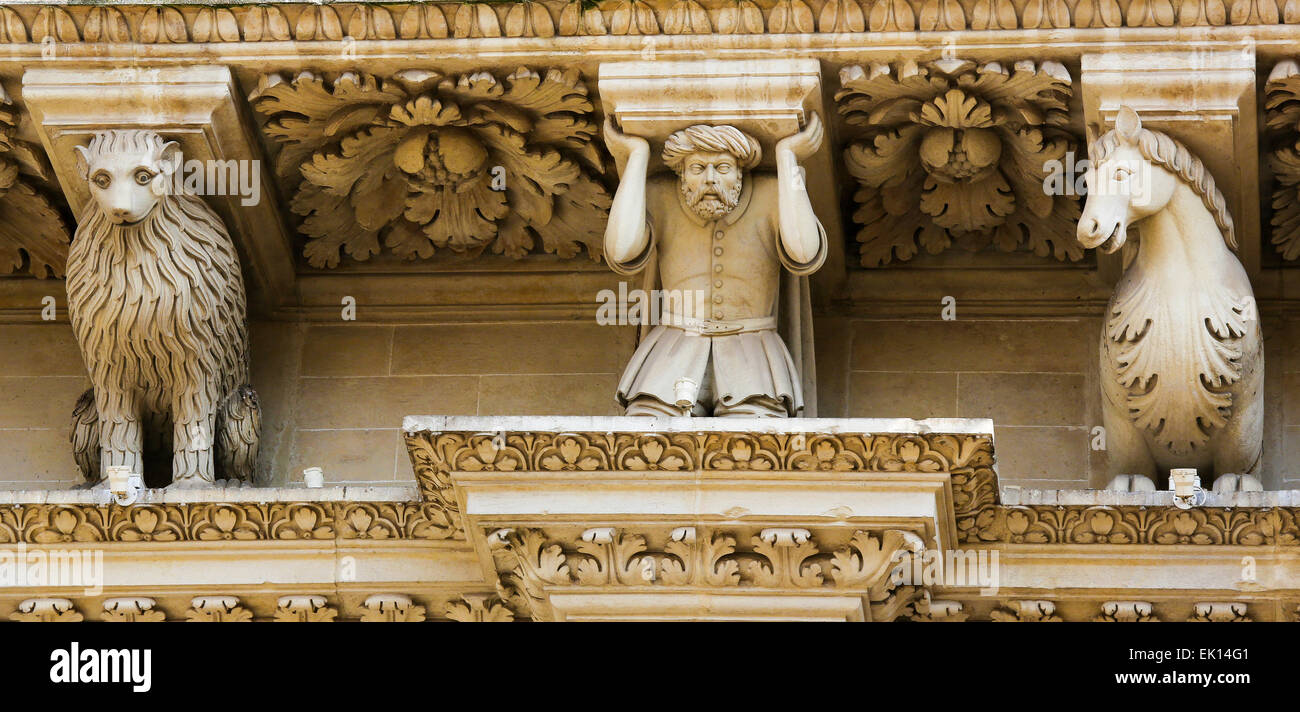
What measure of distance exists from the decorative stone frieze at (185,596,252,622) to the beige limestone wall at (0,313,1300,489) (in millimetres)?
733

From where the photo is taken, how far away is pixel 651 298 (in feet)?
35.8

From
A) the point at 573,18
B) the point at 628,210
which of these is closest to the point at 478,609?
the point at 628,210

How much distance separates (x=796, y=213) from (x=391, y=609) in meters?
1.68

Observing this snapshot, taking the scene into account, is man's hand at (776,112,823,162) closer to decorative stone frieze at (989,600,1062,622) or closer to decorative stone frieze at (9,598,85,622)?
decorative stone frieze at (989,600,1062,622)

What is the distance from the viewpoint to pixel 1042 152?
11.0 m

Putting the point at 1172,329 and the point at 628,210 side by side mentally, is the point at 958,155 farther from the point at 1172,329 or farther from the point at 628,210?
the point at 628,210

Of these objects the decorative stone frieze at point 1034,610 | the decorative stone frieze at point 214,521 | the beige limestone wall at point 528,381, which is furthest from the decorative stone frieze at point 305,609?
the decorative stone frieze at point 1034,610

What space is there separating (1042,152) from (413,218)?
2.01 m

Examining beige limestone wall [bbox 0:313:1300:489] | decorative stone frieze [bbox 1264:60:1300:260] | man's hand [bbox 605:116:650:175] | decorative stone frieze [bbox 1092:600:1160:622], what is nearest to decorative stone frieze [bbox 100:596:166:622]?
beige limestone wall [bbox 0:313:1300:489]

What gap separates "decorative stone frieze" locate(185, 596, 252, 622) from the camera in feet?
35.0

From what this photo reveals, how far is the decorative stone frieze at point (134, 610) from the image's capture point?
10.6m
